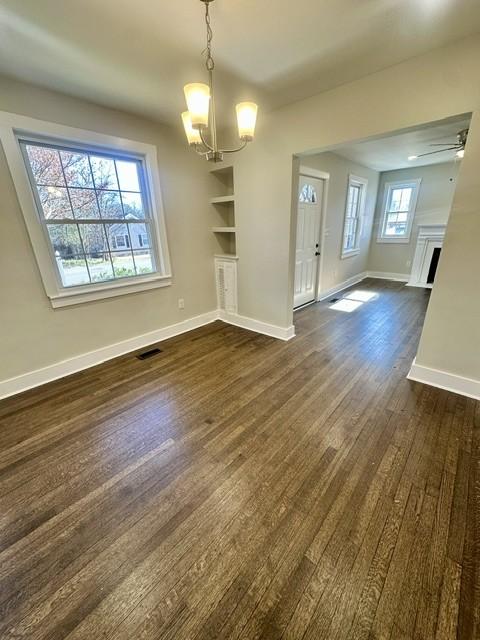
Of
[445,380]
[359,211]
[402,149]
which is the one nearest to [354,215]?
[359,211]

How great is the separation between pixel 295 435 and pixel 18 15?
302cm

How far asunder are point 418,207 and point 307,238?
11.1 feet

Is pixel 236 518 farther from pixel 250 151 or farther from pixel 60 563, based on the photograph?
pixel 250 151

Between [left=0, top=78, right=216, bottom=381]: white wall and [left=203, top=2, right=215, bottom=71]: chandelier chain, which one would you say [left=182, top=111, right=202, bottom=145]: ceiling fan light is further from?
[left=0, top=78, right=216, bottom=381]: white wall

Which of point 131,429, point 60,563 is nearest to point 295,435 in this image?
point 131,429

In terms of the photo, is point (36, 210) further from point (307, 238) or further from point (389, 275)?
point (389, 275)

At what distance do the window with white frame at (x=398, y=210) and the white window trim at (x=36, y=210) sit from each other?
18.4ft

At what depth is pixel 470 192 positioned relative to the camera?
6.01 feet

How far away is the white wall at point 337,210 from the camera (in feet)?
14.3

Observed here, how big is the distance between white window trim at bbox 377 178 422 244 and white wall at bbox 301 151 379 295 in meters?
0.30

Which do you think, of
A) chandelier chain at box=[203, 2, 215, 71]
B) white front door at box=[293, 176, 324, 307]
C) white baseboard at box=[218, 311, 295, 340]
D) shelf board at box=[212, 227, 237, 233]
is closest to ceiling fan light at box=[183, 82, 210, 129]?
chandelier chain at box=[203, 2, 215, 71]

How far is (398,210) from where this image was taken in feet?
19.9

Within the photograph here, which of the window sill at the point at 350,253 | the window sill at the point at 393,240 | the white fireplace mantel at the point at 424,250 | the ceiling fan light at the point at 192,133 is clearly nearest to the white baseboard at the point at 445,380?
the ceiling fan light at the point at 192,133

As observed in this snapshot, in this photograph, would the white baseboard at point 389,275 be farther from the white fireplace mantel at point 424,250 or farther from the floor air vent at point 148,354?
the floor air vent at point 148,354
